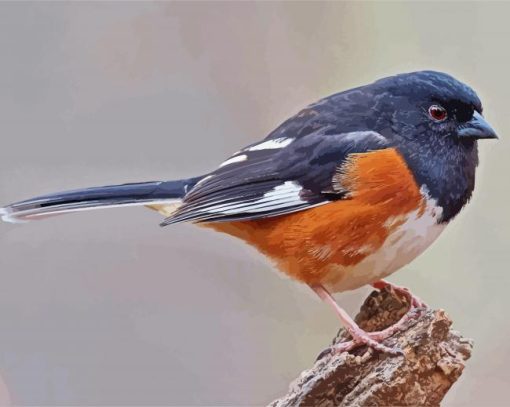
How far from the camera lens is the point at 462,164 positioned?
3.44 ft

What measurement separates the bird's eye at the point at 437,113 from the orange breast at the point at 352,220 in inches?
3.4

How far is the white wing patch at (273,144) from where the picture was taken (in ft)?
3.64

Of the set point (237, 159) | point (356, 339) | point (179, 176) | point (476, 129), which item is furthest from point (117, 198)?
point (476, 129)

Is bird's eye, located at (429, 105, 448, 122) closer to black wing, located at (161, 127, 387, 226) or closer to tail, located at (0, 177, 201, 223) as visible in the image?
black wing, located at (161, 127, 387, 226)

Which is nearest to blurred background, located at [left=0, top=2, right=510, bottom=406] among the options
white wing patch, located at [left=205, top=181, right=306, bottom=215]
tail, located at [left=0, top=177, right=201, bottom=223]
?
tail, located at [left=0, top=177, right=201, bottom=223]

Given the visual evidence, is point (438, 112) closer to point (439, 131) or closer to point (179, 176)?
point (439, 131)

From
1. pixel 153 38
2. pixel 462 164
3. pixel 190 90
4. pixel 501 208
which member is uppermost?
pixel 153 38

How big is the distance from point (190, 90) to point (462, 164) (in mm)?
692

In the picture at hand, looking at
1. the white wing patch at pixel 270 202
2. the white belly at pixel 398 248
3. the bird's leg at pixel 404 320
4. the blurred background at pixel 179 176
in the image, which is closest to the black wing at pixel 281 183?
the white wing patch at pixel 270 202

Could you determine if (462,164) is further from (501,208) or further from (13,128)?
(13,128)

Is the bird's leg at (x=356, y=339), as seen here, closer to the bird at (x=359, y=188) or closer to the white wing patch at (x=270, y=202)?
the bird at (x=359, y=188)

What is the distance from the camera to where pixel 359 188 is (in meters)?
1.02

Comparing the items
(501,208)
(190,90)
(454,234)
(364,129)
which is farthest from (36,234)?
(501,208)

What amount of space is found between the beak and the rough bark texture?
0.28 m
